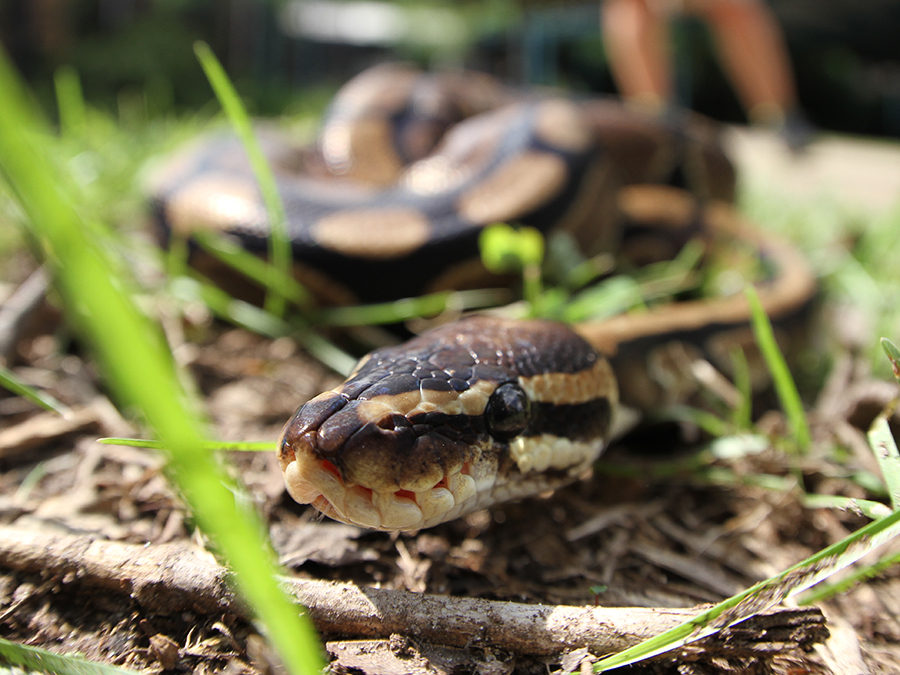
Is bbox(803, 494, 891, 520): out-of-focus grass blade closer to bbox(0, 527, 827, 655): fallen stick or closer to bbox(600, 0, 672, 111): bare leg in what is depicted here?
bbox(0, 527, 827, 655): fallen stick

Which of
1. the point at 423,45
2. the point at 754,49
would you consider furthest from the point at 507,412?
the point at 423,45

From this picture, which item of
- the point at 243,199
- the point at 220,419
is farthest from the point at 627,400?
the point at 243,199

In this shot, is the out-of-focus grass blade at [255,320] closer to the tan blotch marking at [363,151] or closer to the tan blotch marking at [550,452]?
the tan blotch marking at [550,452]

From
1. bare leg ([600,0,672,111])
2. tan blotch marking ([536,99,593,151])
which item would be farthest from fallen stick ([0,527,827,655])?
bare leg ([600,0,672,111])

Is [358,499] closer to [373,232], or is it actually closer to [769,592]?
[769,592]

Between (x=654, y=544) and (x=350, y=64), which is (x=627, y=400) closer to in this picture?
(x=654, y=544)

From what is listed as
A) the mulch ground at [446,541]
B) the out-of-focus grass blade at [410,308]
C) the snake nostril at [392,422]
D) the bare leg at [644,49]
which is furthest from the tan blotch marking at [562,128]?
the bare leg at [644,49]
